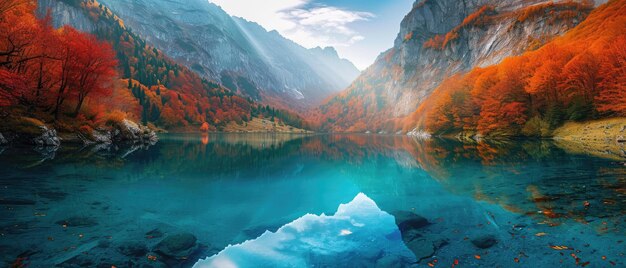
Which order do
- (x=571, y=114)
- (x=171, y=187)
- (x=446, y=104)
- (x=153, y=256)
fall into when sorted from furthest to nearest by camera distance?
(x=446, y=104)
(x=571, y=114)
(x=171, y=187)
(x=153, y=256)

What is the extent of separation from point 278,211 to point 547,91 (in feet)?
220

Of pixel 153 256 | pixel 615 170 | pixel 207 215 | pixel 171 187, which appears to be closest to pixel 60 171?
pixel 171 187

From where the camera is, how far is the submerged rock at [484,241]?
879 cm

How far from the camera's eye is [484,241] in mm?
9102

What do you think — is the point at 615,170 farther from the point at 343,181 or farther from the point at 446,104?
the point at 446,104

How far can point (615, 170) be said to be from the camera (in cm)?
1912

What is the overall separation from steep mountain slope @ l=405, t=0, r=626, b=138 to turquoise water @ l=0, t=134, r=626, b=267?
3605 cm

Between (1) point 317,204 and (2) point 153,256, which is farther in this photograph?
(1) point 317,204

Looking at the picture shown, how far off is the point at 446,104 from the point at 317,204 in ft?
263

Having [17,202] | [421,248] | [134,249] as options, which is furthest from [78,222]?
[421,248]

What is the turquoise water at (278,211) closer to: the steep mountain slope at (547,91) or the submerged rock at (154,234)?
the submerged rock at (154,234)

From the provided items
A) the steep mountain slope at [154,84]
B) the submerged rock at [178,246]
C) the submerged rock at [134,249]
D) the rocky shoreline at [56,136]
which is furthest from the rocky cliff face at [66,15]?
the submerged rock at [178,246]

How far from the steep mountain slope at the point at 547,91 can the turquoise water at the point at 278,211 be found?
36052 millimetres

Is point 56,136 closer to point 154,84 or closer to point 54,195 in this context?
point 54,195
